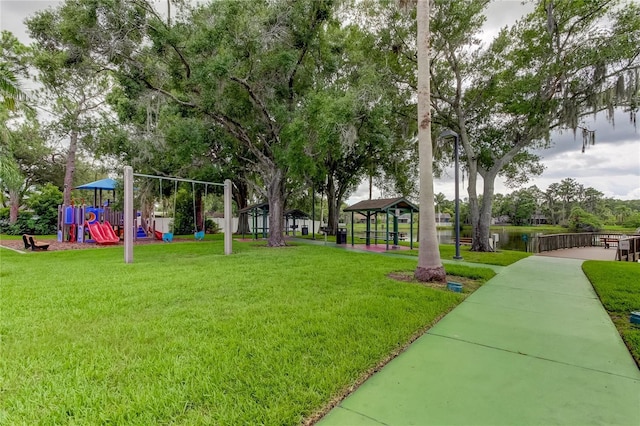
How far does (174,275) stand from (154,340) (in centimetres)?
373

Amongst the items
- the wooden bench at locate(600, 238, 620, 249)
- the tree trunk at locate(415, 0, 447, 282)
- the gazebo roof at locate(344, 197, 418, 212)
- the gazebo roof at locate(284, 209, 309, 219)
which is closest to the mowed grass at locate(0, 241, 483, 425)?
the tree trunk at locate(415, 0, 447, 282)

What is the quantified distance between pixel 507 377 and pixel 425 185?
171 inches

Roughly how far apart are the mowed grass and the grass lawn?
6.65ft

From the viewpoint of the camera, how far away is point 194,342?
10.3 feet

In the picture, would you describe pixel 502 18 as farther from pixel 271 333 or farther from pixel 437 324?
pixel 271 333

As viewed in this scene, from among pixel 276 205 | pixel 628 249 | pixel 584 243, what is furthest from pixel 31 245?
pixel 584 243

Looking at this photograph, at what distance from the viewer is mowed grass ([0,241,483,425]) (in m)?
2.12

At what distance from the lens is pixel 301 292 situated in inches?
204

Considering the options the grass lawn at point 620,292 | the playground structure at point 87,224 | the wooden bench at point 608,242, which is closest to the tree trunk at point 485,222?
the grass lawn at point 620,292

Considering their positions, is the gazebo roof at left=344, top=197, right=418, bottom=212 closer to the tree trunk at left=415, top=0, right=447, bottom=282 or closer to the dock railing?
the tree trunk at left=415, top=0, right=447, bottom=282

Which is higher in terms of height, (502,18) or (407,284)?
(502,18)

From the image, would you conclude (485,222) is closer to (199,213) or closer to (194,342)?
(194,342)

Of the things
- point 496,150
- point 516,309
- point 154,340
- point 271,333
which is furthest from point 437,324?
point 496,150

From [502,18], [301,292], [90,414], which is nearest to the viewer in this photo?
[90,414]
